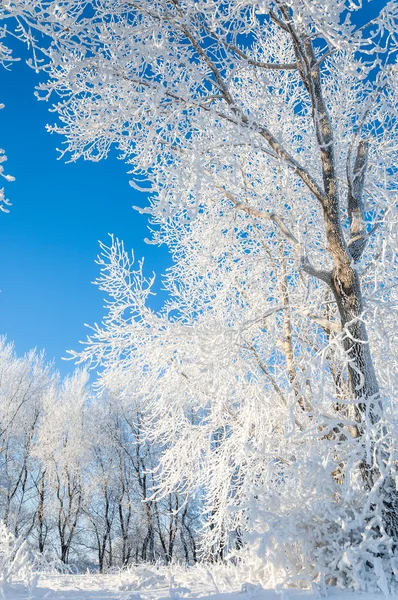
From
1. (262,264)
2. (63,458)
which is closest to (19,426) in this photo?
(63,458)

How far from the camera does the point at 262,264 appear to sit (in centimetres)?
690

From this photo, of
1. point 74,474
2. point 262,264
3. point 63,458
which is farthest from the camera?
point 74,474

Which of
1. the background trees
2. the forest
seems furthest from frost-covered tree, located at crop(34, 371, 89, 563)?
the forest

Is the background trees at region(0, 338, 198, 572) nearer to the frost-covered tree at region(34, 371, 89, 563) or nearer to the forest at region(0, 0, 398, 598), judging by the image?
the frost-covered tree at region(34, 371, 89, 563)

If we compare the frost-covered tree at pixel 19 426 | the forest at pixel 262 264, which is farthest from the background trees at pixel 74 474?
the forest at pixel 262 264

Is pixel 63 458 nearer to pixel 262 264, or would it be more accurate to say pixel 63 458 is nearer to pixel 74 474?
pixel 74 474

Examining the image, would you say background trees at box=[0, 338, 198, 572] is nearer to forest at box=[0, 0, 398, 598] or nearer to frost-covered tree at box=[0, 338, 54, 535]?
frost-covered tree at box=[0, 338, 54, 535]

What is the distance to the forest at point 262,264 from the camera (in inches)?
155

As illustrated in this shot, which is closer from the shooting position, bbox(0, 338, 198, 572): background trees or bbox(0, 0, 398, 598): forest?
bbox(0, 0, 398, 598): forest

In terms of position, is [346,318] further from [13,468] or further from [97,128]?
[13,468]

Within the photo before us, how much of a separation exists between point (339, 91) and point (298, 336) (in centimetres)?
389

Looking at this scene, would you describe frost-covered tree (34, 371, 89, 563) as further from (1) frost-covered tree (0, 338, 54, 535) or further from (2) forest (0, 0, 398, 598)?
(2) forest (0, 0, 398, 598)

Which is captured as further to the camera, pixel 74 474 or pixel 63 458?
pixel 74 474

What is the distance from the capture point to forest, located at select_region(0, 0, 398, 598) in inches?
155
